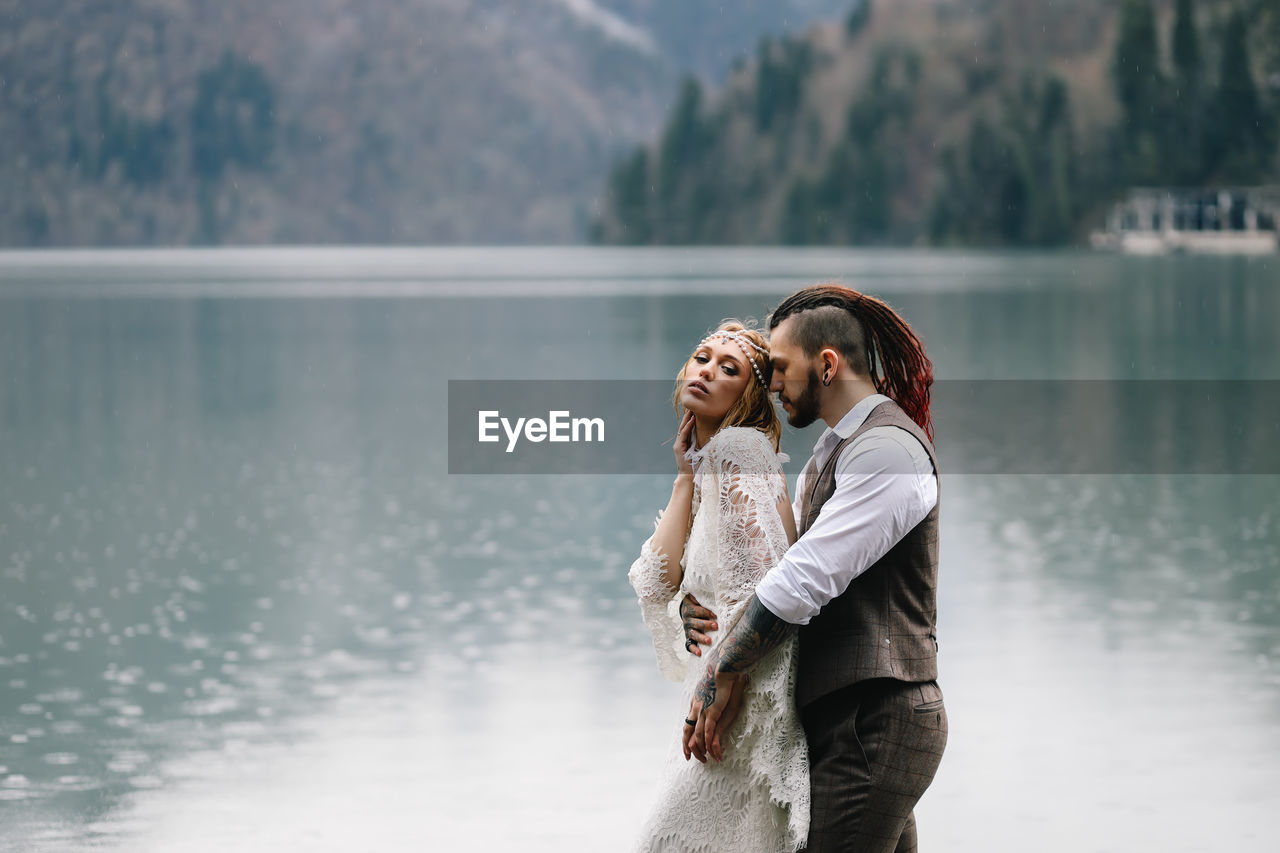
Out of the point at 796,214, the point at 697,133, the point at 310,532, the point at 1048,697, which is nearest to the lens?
the point at 1048,697

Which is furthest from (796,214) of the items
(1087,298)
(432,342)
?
(432,342)

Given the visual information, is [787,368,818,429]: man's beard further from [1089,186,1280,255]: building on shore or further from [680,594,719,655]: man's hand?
[1089,186,1280,255]: building on shore

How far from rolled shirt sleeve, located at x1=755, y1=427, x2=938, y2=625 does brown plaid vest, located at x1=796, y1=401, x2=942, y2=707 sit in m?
0.04

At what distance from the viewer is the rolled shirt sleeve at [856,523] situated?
269cm

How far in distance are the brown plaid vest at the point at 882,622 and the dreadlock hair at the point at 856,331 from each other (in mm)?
136

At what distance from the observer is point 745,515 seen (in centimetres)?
281

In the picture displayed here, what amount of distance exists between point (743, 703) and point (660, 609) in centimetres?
26

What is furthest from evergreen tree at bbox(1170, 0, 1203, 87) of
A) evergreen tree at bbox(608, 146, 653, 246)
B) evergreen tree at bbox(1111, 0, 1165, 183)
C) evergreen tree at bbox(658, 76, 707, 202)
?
evergreen tree at bbox(608, 146, 653, 246)

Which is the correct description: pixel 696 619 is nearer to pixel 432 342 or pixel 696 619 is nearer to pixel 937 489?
pixel 937 489

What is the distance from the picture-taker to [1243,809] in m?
5.89

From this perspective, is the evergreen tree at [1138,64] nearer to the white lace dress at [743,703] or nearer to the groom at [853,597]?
the groom at [853,597]

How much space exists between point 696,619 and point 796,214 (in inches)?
6004

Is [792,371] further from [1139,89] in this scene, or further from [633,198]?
[633,198]

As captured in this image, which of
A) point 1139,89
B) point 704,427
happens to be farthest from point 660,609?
point 1139,89
